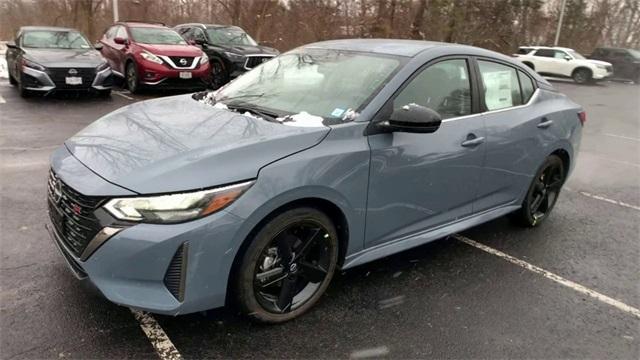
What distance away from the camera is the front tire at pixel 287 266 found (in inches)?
108

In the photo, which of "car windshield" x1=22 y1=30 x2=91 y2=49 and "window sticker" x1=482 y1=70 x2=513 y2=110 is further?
"car windshield" x1=22 y1=30 x2=91 y2=49

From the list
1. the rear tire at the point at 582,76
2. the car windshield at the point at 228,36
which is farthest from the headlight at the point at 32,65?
the rear tire at the point at 582,76

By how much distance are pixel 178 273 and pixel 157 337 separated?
0.55 m

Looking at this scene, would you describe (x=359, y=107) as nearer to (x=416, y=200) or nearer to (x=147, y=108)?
(x=416, y=200)

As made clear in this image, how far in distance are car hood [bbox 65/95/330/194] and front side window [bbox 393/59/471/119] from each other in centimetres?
79

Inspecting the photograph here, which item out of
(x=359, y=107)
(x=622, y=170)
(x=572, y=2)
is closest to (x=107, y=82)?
(x=359, y=107)

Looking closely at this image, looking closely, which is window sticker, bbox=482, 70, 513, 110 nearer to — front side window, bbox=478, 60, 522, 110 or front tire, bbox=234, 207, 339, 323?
front side window, bbox=478, 60, 522, 110

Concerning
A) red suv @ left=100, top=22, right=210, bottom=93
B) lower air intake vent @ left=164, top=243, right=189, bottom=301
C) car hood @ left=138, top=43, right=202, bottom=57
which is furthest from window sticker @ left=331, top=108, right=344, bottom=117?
car hood @ left=138, top=43, right=202, bottom=57

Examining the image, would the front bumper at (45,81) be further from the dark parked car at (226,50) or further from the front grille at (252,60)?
the front grille at (252,60)

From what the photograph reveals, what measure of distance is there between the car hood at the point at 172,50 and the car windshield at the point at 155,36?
1.28 ft

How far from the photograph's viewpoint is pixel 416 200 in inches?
137

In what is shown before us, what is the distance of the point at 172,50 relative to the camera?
1159cm

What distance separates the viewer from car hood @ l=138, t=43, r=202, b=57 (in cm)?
1141

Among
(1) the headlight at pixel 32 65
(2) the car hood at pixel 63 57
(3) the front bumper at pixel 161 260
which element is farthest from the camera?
(2) the car hood at pixel 63 57
